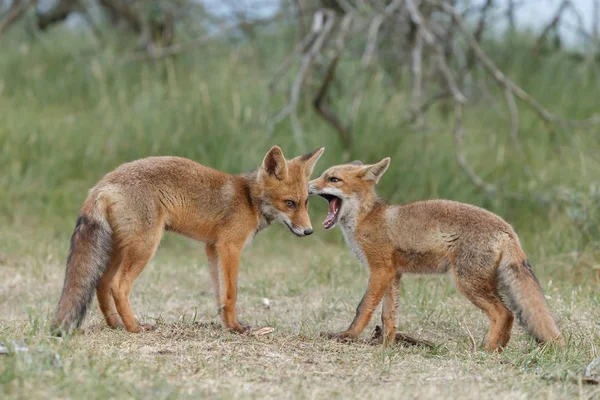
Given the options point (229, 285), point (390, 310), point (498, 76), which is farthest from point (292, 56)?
point (390, 310)

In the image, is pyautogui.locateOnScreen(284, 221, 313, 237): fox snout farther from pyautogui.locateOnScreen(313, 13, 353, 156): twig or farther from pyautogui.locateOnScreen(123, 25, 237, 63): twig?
pyautogui.locateOnScreen(123, 25, 237, 63): twig

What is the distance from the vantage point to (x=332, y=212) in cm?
582

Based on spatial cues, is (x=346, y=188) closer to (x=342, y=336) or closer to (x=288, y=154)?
(x=342, y=336)

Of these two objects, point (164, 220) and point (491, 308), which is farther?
point (164, 220)

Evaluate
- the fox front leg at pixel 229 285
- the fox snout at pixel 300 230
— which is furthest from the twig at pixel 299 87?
the fox front leg at pixel 229 285

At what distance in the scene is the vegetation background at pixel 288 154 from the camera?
161 inches

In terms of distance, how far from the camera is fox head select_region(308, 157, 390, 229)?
18.9ft

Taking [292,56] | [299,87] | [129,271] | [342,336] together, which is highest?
[292,56]

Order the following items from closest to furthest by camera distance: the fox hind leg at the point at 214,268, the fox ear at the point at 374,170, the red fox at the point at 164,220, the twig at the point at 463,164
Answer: the red fox at the point at 164,220, the fox hind leg at the point at 214,268, the fox ear at the point at 374,170, the twig at the point at 463,164

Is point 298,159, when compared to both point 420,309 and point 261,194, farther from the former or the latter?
point 420,309

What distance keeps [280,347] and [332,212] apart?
139 cm

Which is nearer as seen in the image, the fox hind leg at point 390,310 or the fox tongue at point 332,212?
the fox hind leg at point 390,310

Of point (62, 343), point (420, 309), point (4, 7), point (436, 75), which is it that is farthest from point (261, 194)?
point (4, 7)

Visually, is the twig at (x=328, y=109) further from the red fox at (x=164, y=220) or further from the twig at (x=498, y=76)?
the red fox at (x=164, y=220)
